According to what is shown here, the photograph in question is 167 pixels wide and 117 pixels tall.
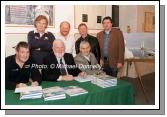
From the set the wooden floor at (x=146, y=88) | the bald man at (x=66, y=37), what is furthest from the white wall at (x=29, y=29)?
the wooden floor at (x=146, y=88)

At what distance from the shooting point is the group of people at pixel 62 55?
1870 millimetres

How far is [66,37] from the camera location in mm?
1933

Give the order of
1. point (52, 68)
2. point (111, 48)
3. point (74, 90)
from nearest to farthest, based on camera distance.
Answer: point (74, 90) → point (52, 68) → point (111, 48)

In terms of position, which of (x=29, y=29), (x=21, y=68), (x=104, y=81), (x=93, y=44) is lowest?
(x=104, y=81)

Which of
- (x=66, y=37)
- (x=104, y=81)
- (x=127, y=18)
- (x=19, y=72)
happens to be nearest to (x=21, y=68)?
(x=19, y=72)

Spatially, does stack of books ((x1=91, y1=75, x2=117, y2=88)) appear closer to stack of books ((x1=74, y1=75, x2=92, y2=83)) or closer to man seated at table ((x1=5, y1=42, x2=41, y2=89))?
stack of books ((x1=74, y1=75, x2=92, y2=83))

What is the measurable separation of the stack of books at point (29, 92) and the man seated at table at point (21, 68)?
0.14 metres

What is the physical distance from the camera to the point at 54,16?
1906 mm

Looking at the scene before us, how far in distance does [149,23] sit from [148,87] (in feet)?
1.90

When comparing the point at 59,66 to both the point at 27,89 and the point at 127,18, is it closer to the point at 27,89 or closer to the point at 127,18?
the point at 27,89

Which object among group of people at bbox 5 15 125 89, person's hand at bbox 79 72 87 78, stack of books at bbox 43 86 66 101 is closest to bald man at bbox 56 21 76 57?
group of people at bbox 5 15 125 89

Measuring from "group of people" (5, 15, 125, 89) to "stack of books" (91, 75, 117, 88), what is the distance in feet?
0.40

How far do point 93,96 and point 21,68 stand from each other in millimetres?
670

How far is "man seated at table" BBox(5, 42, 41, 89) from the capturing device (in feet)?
6.07
